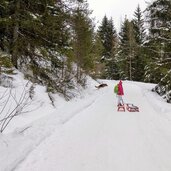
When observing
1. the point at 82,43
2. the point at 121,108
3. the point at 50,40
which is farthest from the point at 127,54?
the point at 50,40

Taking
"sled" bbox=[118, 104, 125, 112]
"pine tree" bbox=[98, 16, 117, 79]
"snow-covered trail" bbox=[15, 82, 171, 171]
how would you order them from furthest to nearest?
"pine tree" bbox=[98, 16, 117, 79] < "sled" bbox=[118, 104, 125, 112] < "snow-covered trail" bbox=[15, 82, 171, 171]

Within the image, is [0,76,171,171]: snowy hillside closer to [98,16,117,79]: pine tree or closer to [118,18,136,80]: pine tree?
[118,18,136,80]: pine tree

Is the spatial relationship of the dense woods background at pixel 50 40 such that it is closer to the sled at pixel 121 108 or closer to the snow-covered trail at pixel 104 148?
the snow-covered trail at pixel 104 148

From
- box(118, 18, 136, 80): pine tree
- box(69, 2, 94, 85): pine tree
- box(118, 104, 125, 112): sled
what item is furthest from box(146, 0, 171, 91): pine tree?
box(118, 18, 136, 80): pine tree

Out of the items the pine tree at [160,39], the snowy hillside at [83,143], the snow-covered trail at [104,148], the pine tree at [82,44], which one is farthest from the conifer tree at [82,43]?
the snow-covered trail at [104,148]

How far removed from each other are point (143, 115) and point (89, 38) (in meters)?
17.2

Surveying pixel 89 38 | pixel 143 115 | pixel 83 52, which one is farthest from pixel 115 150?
pixel 89 38

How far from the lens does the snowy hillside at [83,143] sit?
6293 millimetres

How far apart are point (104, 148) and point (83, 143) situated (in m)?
0.80

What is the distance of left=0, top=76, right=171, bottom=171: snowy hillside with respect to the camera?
6.29 meters

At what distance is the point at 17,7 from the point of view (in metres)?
14.6

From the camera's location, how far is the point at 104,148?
767 centimetres

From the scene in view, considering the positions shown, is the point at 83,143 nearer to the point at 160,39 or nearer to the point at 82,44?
the point at 160,39

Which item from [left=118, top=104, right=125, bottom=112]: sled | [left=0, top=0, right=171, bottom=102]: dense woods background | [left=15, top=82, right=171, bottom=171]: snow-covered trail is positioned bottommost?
[left=118, top=104, right=125, bottom=112]: sled
